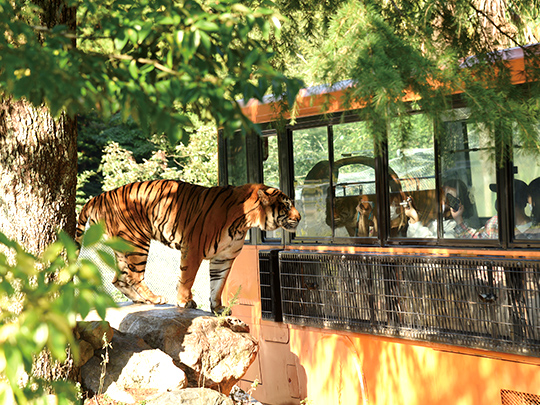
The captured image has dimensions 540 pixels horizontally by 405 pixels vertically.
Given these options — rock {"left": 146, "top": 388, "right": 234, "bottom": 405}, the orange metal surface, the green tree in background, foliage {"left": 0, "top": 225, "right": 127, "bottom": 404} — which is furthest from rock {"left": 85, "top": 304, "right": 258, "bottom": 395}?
foliage {"left": 0, "top": 225, "right": 127, "bottom": 404}

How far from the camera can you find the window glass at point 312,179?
18.7 feet

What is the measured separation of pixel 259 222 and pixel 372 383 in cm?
175

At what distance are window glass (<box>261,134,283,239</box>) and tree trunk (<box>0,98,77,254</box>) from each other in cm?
229

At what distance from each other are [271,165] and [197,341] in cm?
198

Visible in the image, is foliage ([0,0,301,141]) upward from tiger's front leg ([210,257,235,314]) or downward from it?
upward

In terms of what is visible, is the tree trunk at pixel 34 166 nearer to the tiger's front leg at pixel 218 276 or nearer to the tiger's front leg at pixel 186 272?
the tiger's front leg at pixel 186 272

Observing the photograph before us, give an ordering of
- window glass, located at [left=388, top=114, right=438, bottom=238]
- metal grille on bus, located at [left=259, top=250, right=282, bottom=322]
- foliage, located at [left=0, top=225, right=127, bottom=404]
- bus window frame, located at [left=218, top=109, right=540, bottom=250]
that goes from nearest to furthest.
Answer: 1. foliage, located at [left=0, top=225, right=127, bottom=404]
2. bus window frame, located at [left=218, top=109, right=540, bottom=250]
3. window glass, located at [left=388, top=114, right=438, bottom=238]
4. metal grille on bus, located at [left=259, top=250, right=282, bottom=322]

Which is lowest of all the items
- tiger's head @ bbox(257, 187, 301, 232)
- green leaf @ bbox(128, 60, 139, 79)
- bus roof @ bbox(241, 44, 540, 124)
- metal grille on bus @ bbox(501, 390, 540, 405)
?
metal grille on bus @ bbox(501, 390, 540, 405)

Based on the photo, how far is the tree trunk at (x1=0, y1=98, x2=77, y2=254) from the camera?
421 cm

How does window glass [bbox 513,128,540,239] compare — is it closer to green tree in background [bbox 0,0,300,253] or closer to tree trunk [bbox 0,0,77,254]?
green tree in background [bbox 0,0,300,253]

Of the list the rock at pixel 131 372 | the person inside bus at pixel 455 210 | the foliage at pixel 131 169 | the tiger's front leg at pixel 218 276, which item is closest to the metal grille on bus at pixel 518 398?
the person inside bus at pixel 455 210

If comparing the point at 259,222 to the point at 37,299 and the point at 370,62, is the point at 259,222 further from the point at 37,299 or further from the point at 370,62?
the point at 37,299

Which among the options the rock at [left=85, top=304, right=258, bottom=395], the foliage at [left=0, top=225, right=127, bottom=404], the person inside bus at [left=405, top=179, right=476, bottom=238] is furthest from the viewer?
the rock at [left=85, top=304, right=258, bottom=395]

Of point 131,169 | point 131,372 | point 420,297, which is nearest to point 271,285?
point 420,297
